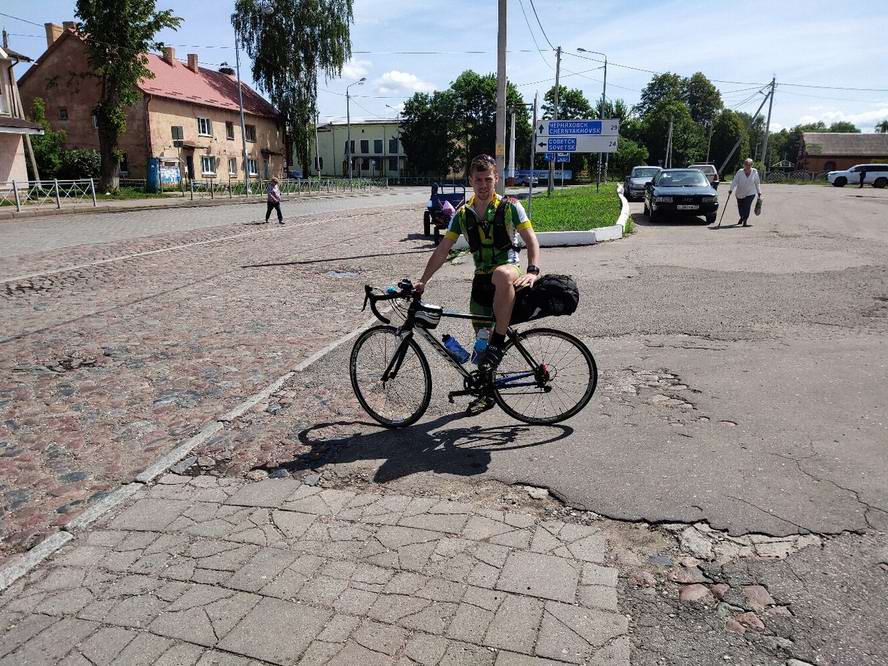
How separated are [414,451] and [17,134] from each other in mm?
37093

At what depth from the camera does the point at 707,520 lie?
3.36m

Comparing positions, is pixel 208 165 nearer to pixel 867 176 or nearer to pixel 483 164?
pixel 867 176

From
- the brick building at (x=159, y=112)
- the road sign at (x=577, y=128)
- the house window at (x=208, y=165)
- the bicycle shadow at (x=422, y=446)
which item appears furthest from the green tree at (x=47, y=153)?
the bicycle shadow at (x=422, y=446)

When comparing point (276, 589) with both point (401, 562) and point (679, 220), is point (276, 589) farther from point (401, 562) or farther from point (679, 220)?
point (679, 220)

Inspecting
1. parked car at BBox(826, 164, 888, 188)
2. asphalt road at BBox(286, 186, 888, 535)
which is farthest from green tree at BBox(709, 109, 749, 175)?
asphalt road at BBox(286, 186, 888, 535)

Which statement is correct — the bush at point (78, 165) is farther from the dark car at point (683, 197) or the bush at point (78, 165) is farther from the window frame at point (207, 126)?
the dark car at point (683, 197)

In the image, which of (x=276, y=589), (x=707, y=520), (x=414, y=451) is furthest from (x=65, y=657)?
(x=707, y=520)

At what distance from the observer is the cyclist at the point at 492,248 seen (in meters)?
4.38

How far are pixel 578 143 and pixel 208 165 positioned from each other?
41.7 meters

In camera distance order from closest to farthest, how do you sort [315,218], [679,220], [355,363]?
[355,363]
[679,220]
[315,218]

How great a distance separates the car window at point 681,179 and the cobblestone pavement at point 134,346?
8.98m

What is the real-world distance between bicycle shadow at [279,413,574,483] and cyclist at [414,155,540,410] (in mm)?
512

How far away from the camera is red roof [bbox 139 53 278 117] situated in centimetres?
4797

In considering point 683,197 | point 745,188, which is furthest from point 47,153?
point 745,188
